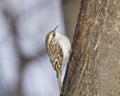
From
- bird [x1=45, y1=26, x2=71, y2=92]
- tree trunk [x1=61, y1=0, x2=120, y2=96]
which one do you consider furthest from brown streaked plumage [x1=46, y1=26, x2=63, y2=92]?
tree trunk [x1=61, y1=0, x2=120, y2=96]

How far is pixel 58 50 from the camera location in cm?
377

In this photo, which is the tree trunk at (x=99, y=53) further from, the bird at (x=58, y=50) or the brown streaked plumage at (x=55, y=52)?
the brown streaked plumage at (x=55, y=52)

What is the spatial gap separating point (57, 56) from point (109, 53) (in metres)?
0.90

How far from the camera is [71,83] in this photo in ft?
9.69

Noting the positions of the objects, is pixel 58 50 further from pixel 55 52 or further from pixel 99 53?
pixel 99 53

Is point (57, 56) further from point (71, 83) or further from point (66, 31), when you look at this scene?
point (66, 31)

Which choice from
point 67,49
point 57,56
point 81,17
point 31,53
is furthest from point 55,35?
point 31,53

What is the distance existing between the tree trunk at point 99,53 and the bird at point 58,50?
0.45 meters

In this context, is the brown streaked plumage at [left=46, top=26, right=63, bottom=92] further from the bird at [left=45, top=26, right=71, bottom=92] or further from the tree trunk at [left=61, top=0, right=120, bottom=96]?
the tree trunk at [left=61, top=0, right=120, bottom=96]

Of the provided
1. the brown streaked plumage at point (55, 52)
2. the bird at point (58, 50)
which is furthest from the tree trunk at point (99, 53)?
the brown streaked plumage at point (55, 52)

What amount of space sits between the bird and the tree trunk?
1.49 ft

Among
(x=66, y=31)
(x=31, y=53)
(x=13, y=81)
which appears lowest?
(x=13, y=81)

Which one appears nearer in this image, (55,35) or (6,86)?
(55,35)

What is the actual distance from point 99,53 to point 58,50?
916 mm
